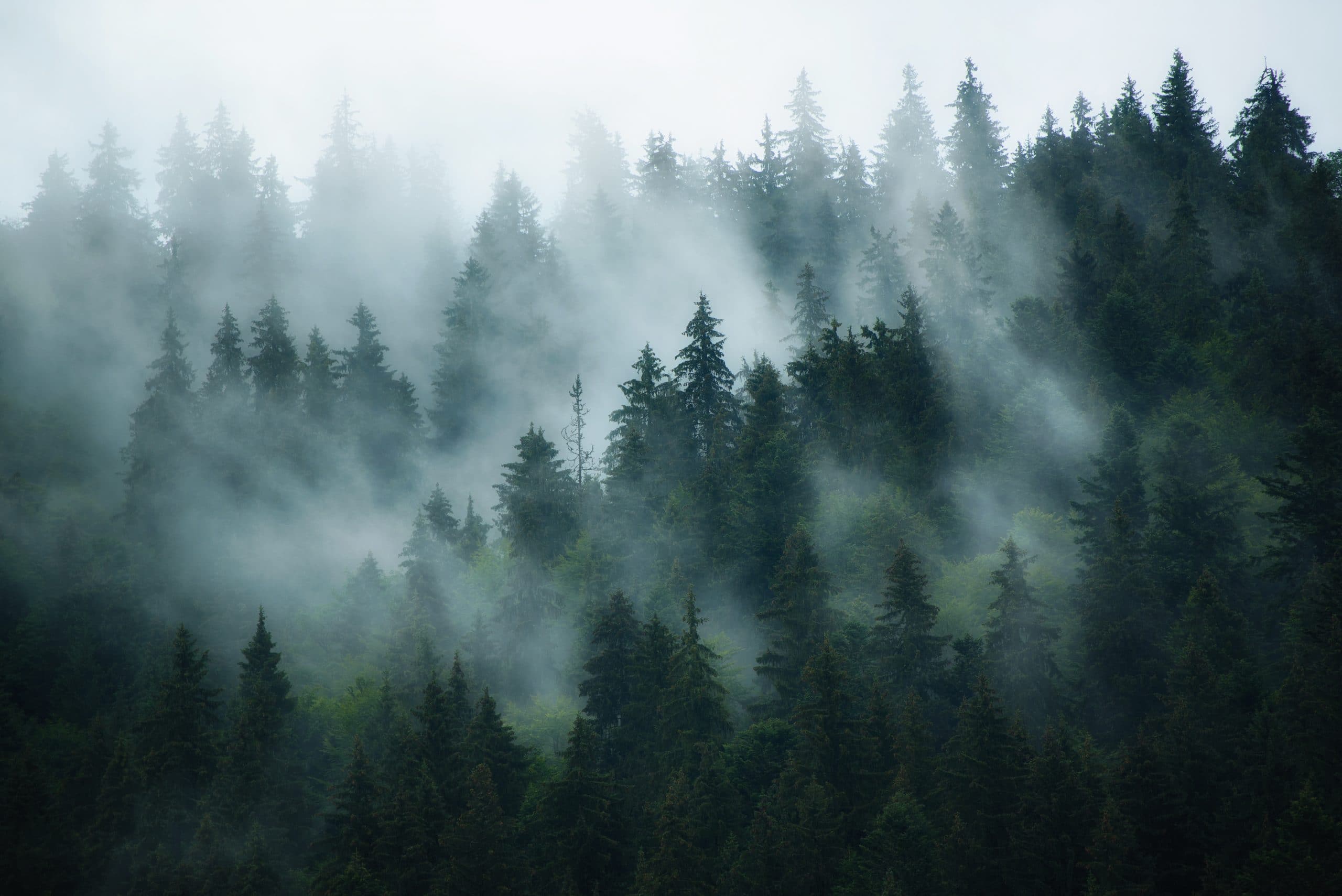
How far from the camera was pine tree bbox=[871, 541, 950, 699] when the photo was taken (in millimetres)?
37156

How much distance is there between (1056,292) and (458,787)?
45841 millimetres

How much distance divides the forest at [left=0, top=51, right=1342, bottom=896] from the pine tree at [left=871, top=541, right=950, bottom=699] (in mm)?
164

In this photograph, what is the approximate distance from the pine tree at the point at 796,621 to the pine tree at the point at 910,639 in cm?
298

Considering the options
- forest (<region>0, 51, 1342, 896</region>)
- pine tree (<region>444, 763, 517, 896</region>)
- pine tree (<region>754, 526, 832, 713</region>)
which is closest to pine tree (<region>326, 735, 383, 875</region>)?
forest (<region>0, 51, 1342, 896</region>)

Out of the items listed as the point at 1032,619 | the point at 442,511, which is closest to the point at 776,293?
the point at 442,511

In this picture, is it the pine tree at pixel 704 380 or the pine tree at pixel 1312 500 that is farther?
the pine tree at pixel 704 380

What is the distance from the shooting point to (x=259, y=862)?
34.8m

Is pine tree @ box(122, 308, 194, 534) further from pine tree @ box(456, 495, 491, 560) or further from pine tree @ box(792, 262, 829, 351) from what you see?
pine tree @ box(792, 262, 829, 351)

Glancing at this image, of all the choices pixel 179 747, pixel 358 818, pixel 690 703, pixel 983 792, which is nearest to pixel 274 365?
pixel 179 747

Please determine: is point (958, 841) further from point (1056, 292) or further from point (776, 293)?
point (776, 293)

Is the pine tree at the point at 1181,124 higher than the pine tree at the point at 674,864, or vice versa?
the pine tree at the point at 1181,124

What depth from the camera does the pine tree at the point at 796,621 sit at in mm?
39750

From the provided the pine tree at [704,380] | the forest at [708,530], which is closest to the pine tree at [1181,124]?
the forest at [708,530]

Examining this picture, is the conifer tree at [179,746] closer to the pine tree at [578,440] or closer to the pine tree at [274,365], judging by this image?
the pine tree at [578,440]
